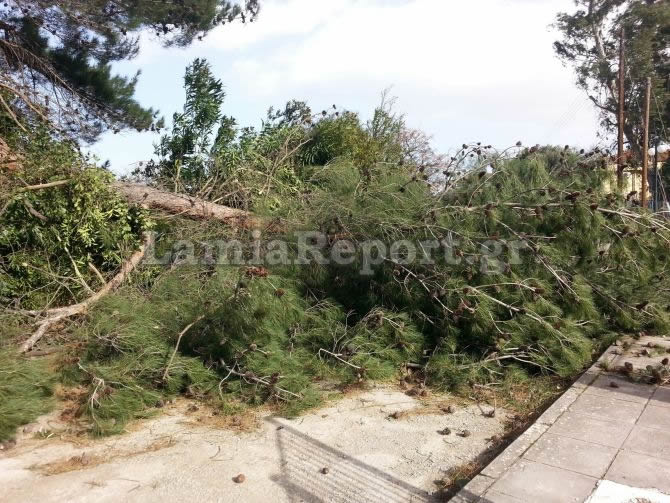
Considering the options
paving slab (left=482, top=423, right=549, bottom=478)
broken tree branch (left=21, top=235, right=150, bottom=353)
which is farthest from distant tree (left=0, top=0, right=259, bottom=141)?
paving slab (left=482, top=423, right=549, bottom=478)

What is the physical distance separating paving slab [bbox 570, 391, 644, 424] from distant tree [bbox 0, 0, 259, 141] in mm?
7592

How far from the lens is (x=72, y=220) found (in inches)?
241

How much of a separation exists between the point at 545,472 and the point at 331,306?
8.68 feet

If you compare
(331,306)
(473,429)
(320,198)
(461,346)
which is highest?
(320,198)

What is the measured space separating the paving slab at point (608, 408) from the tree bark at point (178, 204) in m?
4.07

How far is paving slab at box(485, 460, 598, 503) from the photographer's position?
9.66 feet

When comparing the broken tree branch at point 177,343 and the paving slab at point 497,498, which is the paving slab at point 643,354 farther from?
the broken tree branch at point 177,343

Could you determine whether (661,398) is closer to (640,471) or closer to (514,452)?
(640,471)

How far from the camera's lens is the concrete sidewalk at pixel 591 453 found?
9.79 feet

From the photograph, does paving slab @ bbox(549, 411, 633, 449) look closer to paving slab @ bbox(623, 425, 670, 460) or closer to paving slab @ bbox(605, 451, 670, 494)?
paving slab @ bbox(623, 425, 670, 460)

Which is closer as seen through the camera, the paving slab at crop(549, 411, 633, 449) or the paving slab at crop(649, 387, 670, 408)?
the paving slab at crop(549, 411, 633, 449)

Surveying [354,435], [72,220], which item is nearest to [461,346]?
[354,435]

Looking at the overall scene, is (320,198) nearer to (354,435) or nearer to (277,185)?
(277,185)

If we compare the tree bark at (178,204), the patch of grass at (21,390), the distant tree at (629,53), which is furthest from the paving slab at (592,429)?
the distant tree at (629,53)
